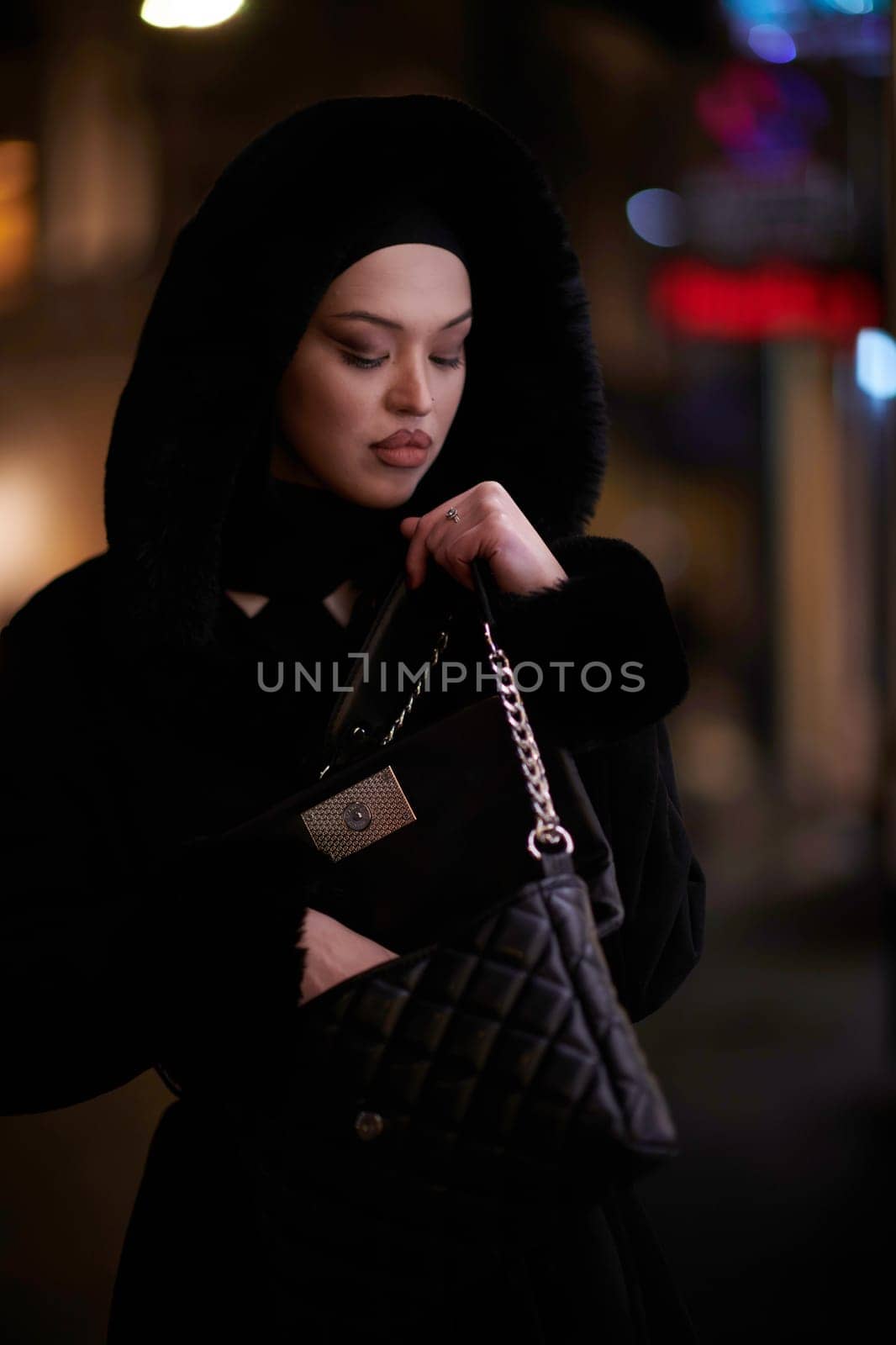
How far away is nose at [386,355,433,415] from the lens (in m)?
1.09

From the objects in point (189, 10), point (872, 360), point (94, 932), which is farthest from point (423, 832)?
point (872, 360)

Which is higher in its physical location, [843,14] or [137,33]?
[843,14]

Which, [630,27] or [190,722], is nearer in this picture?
[190,722]

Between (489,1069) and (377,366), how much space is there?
592 mm

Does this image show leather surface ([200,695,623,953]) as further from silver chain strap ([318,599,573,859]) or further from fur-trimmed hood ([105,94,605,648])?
fur-trimmed hood ([105,94,605,648])

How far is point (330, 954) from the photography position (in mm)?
934

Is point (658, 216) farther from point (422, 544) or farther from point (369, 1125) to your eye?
point (369, 1125)

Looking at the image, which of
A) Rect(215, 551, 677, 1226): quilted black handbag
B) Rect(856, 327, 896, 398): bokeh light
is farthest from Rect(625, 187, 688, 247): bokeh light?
Rect(215, 551, 677, 1226): quilted black handbag

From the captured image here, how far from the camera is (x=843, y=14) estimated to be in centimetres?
592

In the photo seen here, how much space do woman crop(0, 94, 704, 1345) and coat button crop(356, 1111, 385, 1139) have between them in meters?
0.06

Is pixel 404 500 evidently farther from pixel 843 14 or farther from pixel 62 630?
pixel 843 14

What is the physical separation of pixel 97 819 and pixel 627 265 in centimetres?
598

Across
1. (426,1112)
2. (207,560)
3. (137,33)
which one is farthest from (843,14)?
(426,1112)

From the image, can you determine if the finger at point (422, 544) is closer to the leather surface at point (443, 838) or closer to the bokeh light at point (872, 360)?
the leather surface at point (443, 838)
